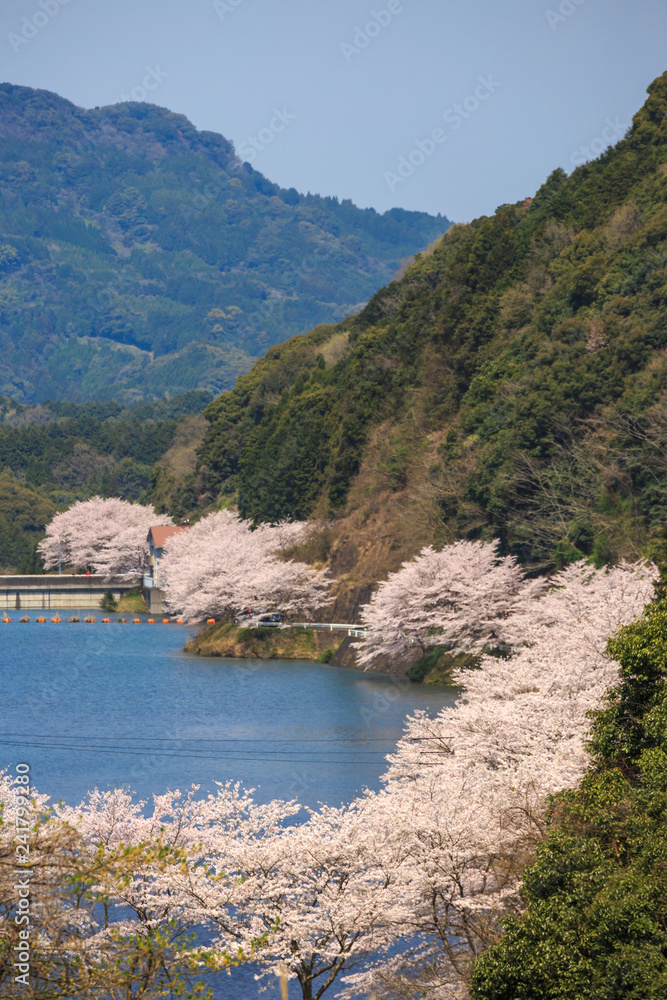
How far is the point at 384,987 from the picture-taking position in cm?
1748

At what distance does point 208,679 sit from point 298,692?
24.6ft

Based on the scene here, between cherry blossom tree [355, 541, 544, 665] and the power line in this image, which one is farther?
cherry blossom tree [355, 541, 544, 665]

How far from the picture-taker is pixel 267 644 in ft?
212

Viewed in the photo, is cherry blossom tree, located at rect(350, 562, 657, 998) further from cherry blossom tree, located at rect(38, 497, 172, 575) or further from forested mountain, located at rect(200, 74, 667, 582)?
cherry blossom tree, located at rect(38, 497, 172, 575)

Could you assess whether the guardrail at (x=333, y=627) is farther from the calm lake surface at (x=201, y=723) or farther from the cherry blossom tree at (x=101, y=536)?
the cherry blossom tree at (x=101, y=536)

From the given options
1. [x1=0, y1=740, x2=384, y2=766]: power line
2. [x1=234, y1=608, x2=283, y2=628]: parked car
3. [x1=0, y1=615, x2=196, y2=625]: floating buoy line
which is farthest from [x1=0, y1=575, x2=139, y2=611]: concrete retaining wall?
[x1=0, y1=740, x2=384, y2=766]: power line

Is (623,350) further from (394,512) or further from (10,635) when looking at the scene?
(10,635)

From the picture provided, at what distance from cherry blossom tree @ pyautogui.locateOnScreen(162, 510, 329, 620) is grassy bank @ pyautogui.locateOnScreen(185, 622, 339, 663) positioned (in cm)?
198

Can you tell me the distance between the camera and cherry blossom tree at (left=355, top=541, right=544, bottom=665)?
49.8 m

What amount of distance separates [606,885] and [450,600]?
1514 inches

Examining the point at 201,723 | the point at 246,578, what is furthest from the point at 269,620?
the point at 201,723

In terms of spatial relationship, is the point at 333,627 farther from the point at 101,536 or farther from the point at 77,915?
the point at 101,536

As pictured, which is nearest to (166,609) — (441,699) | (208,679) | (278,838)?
(208,679)

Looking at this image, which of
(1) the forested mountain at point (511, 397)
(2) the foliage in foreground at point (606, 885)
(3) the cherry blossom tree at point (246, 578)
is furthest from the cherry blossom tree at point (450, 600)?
(2) the foliage in foreground at point (606, 885)
